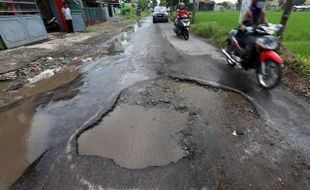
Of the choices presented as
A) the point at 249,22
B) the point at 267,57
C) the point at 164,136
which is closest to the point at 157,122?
the point at 164,136

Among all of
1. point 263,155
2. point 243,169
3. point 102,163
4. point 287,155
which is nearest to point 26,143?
point 102,163

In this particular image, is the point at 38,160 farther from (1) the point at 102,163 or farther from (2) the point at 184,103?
(2) the point at 184,103

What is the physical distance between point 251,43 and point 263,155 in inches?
111

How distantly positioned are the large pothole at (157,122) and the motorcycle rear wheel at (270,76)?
0.75 m

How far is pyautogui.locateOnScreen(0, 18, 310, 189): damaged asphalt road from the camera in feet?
7.28

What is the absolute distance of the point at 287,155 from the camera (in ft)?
8.34

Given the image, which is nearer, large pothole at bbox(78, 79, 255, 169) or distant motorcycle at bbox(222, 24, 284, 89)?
large pothole at bbox(78, 79, 255, 169)

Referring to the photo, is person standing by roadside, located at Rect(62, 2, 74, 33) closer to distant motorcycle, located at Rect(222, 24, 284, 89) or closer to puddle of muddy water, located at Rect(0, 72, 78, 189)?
puddle of muddy water, located at Rect(0, 72, 78, 189)

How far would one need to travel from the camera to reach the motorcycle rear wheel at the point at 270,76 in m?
4.03

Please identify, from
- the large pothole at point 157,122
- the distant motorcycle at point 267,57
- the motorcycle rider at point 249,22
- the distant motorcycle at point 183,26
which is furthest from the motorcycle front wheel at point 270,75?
the distant motorcycle at point 183,26

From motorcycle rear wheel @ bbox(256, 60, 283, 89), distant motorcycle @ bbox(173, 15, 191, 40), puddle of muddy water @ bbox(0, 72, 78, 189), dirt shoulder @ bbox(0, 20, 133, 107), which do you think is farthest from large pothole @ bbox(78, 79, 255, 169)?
distant motorcycle @ bbox(173, 15, 191, 40)

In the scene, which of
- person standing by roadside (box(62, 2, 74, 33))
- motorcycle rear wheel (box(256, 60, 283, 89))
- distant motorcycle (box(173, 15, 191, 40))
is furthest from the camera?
person standing by roadside (box(62, 2, 74, 33))

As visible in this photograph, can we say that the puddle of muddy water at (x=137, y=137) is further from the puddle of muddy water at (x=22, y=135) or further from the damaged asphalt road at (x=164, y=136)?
the puddle of muddy water at (x=22, y=135)

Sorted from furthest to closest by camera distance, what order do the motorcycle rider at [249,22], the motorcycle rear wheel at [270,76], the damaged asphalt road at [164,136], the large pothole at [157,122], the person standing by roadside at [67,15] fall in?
the person standing by roadside at [67,15] → the motorcycle rider at [249,22] → the motorcycle rear wheel at [270,76] → the large pothole at [157,122] → the damaged asphalt road at [164,136]
